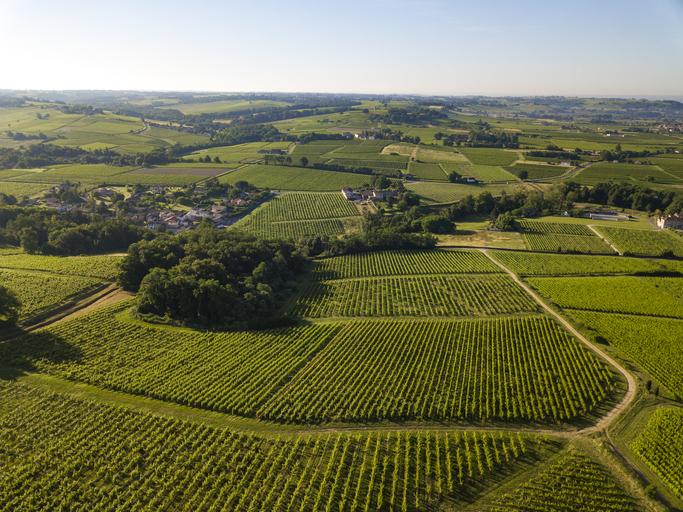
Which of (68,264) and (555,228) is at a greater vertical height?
(555,228)

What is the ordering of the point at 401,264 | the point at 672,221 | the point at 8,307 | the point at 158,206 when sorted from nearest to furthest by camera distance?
the point at 8,307 → the point at 401,264 → the point at 672,221 → the point at 158,206

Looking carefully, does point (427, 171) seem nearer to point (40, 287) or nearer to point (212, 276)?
point (212, 276)

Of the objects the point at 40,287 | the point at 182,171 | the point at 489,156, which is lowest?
the point at 40,287

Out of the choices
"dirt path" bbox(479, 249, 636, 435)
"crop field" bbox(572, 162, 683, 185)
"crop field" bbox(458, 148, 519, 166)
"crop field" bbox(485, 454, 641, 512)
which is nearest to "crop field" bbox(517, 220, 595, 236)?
"dirt path" bbox(479, 249, 636, 435)

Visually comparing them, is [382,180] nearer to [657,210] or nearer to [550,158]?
[657,210]

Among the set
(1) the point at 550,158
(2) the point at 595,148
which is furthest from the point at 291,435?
(2) the point at 595,148

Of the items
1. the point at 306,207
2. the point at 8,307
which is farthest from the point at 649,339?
the point at 306,207
